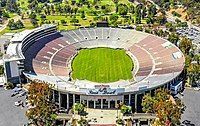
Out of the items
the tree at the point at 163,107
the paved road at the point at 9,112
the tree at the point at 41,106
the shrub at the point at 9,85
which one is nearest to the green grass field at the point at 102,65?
the shrub at the point at 9,85

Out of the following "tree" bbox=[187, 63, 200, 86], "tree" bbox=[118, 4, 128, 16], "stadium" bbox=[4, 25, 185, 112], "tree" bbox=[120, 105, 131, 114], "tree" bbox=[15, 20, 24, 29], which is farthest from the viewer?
"tree" bbox=[118, 4, 128, 16]

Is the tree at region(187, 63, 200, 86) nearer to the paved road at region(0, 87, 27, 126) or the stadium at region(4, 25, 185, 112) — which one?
the stadium at region(4, 25, 185, 112)

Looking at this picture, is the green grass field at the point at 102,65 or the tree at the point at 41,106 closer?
the tree at the point at 41,106

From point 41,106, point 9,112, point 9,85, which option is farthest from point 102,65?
point 41,106

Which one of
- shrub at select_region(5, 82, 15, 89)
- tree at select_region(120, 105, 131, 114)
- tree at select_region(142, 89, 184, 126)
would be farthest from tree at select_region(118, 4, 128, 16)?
tree at select_region(120, 105, 131, 114)

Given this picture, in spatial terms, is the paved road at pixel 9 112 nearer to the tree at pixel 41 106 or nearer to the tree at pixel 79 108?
the tree at pixel 41 106
